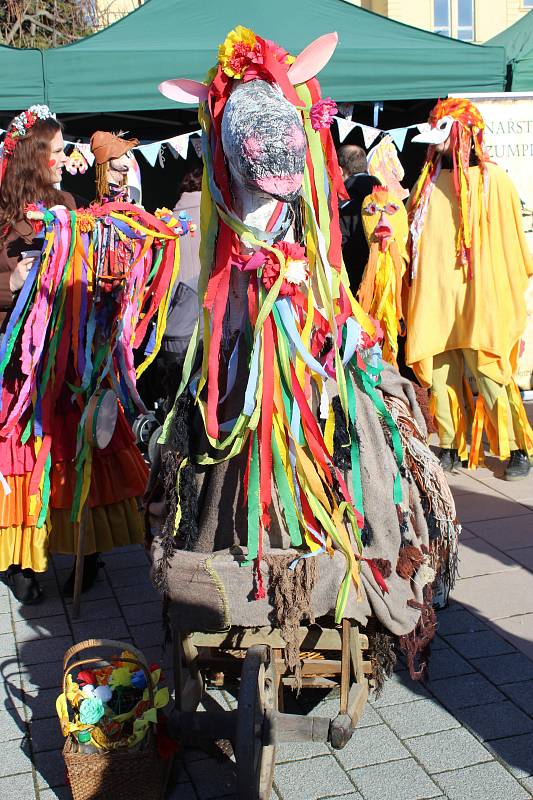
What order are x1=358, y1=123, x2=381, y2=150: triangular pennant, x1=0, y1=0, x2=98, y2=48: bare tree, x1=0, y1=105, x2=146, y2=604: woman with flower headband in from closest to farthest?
x1=0, y1=105, x2=146, y2=604: woman with flower headband
x1=358, y1=123, x2=381, y2=150: triangular pennant
x1=0, y1=0, x2=98, y2=48: bare tree

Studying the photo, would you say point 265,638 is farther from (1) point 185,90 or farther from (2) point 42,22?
(2) point 42,22

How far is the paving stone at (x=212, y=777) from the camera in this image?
2.71 m

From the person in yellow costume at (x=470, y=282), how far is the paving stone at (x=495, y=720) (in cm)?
250

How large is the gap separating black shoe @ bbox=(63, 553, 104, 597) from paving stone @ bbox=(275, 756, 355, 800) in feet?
5.15

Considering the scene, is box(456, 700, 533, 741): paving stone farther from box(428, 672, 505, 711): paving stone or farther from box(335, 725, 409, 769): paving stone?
box(335, 725, 409, 769): paving stone

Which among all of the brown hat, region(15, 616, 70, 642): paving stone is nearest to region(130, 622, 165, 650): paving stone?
region(15, 616, 70, 642): paving stone

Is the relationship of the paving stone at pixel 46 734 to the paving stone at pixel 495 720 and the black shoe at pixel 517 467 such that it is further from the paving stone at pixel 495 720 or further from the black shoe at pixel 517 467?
the black shoe at pixel 517 467

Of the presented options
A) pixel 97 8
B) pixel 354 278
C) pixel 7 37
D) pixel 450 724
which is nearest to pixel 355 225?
pixel 354 278

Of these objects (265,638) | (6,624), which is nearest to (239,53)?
(265,638)

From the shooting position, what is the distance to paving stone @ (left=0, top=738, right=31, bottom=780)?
283 centimetres

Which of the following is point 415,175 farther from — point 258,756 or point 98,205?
point 258,756

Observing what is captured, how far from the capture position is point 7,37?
45.3ft

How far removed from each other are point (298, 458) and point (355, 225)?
3342 millimetres

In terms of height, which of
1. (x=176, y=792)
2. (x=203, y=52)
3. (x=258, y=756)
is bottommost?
(x=176, y=792)
